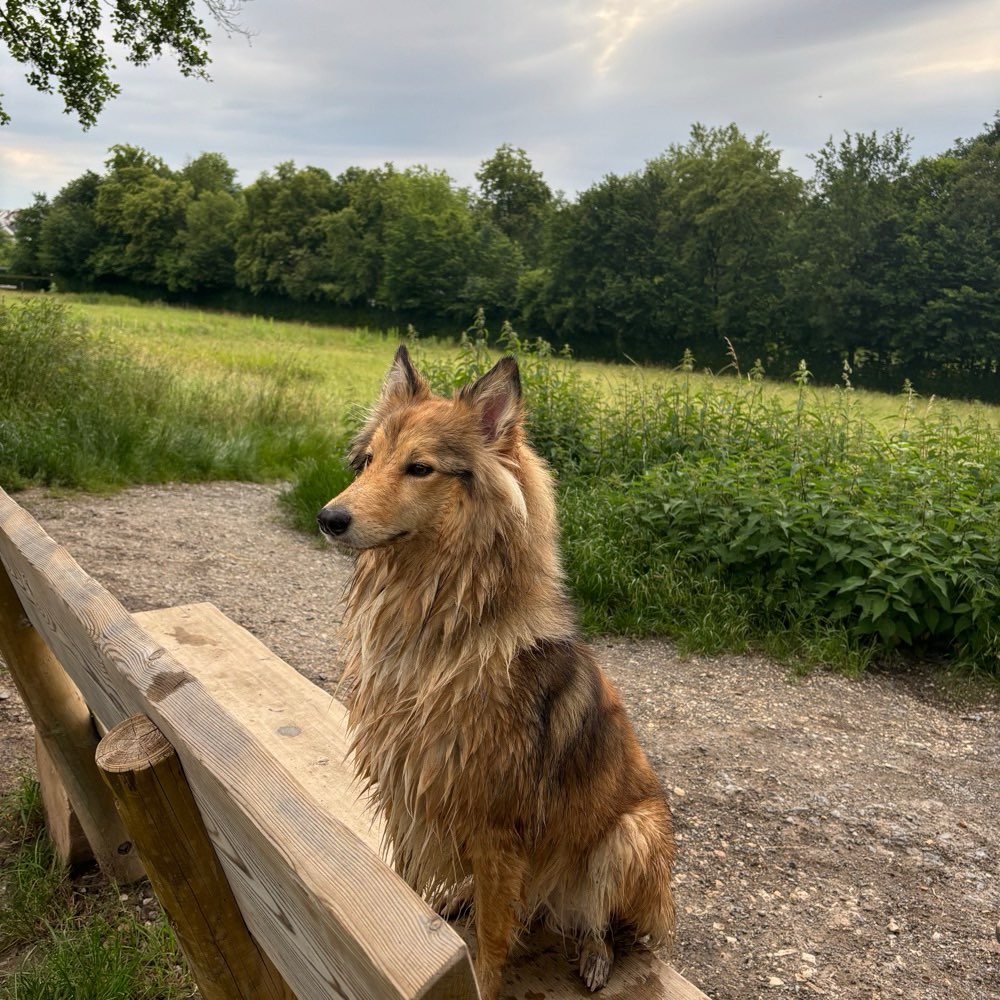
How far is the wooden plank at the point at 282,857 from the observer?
780 mm

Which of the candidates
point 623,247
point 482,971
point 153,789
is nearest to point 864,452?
point 482,971

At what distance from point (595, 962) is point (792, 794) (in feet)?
7.83

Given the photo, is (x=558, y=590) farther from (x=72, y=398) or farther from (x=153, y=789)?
(x=72, y=398)

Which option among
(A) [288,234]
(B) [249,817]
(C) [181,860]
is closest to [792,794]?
(C) [181,860]

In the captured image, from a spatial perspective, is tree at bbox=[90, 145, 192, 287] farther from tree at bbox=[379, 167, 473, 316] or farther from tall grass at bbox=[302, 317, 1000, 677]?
tall grass at bbox=[302, 317, 1000, 677]

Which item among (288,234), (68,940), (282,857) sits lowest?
(68,940)

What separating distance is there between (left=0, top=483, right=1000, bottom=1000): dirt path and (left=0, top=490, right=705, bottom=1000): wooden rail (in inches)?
47.4

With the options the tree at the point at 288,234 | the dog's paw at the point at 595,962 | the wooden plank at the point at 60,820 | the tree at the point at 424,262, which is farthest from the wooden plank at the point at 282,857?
the tree at the point at 288,234

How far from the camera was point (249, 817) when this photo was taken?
996mm

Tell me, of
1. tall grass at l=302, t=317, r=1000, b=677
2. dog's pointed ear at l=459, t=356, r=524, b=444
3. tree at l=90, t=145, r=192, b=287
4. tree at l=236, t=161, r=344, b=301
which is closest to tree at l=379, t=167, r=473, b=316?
tree at l=236, t=161, r=344, b=301

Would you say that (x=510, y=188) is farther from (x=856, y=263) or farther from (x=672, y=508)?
(x=672, y=508)

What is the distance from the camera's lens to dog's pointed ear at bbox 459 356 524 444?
2.11m

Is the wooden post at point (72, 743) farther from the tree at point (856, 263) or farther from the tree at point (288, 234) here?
the tree at point (288, 234)

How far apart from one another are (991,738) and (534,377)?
510 centimetres
